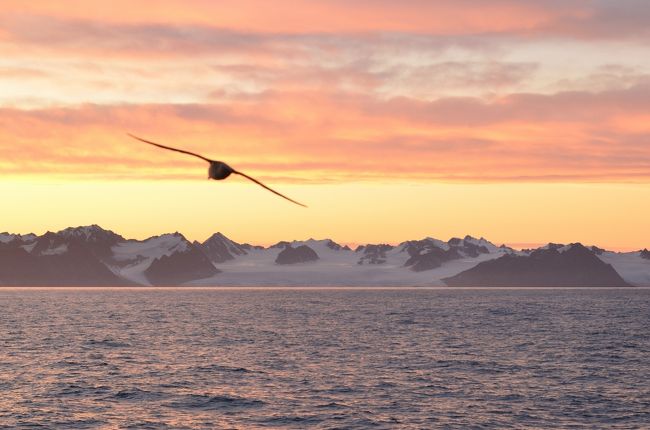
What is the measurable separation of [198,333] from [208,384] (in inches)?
3009

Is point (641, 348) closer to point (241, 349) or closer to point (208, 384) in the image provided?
point (241, 349)

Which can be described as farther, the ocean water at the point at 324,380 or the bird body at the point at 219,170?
the ocean water at the point at 324,380

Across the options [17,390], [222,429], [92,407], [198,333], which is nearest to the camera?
[222,429]

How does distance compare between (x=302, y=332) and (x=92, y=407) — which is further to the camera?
(x=302, y=332)

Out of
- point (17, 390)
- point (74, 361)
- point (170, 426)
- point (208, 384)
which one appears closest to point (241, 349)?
point (74, 361)

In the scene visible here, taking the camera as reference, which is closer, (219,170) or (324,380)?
(219,170)

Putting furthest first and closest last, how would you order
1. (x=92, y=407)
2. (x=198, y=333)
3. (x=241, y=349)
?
(x=198, y=333) → (x=241, y=349) → (x=92, y=407)

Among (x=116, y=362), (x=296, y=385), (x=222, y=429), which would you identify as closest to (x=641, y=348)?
(x=296, y=385)

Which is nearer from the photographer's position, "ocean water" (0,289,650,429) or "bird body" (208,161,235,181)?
"bird body" (208,161,235,181)

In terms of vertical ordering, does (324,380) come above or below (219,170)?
below

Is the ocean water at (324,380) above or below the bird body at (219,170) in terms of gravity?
below

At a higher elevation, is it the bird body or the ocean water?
the bird body

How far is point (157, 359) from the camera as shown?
118875 mm

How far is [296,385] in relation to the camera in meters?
91.8
